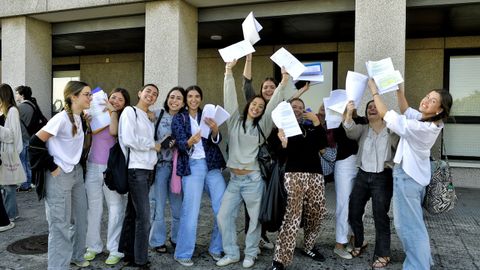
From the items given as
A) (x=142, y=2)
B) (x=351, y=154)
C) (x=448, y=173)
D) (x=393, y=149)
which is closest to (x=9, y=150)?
(x=142, y=2)

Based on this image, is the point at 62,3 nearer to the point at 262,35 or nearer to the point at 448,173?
the point at 262,35

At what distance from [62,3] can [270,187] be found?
249 inches

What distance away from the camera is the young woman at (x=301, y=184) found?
155 inches

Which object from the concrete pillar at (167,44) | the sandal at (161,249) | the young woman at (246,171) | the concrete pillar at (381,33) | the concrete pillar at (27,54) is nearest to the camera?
the young woman at (246,171)

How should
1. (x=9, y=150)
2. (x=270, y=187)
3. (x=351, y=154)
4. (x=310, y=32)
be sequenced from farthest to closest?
(x=310, y=32) → (x=9, y=150) → (x=351, y=154) → (x=270, y=187)

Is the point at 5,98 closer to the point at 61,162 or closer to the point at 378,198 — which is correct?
the point at 61,162

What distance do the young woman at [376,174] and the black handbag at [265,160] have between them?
2.86ft

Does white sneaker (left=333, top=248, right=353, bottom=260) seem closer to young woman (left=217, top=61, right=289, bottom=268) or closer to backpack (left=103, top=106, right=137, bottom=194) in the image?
young woman (left=217, top=61, right=289, bottom=268)

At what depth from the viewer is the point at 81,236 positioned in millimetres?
4066

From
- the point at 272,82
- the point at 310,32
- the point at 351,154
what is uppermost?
the point at 310,32

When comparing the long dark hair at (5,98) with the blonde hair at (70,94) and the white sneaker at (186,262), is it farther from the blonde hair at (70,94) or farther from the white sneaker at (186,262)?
the white sneaker at (186,262)

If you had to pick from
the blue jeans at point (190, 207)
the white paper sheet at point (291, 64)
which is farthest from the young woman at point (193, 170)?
the white paper sheet at point (291, 64)

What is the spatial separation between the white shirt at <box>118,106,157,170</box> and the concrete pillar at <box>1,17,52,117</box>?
18.7 ft

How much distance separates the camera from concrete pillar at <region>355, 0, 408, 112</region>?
593cm
